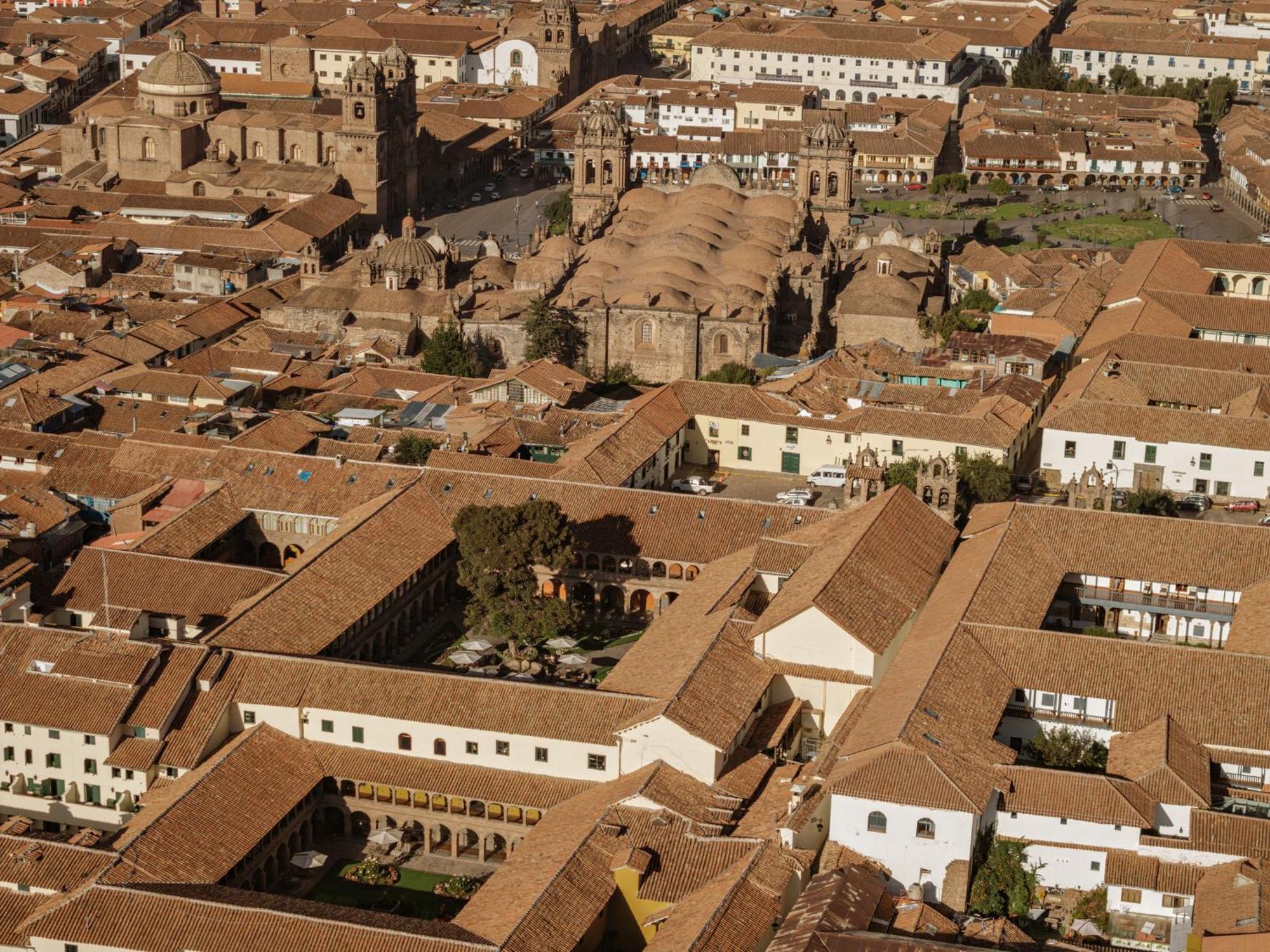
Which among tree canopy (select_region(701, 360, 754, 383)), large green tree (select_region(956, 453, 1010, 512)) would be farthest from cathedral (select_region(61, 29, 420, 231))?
large green tree (select_region(956, 453, 1010, 512))

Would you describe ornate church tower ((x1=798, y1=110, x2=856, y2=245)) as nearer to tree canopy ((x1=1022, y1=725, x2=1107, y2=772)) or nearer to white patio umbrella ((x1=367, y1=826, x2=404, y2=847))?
tree canopy ((x1=1022, y1=725, x2=1107, y2=772))

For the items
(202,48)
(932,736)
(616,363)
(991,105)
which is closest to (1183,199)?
(991,105)

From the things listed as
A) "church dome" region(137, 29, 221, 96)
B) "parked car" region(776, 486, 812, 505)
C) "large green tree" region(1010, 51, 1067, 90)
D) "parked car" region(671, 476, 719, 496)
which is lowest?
"parked car" region(671, 476, 719, 496)

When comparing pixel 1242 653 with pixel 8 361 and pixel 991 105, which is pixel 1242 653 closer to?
pixel 8 361

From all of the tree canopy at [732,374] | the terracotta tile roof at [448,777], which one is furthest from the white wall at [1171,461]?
the terracotta tile roof at [448,777]

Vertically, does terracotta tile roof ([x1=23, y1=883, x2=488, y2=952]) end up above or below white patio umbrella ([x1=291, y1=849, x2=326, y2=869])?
above

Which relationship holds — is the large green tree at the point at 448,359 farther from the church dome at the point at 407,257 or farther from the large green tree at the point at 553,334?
the church dome at the point at 407,257

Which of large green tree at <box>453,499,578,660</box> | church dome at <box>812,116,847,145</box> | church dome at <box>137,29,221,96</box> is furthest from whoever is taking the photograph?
church dome at <box>137,29,221,96</box>
